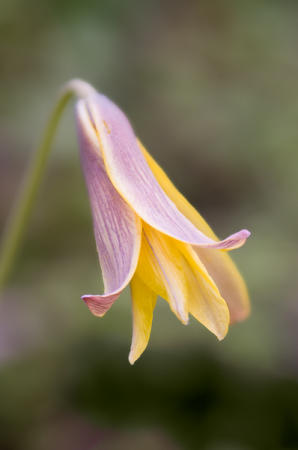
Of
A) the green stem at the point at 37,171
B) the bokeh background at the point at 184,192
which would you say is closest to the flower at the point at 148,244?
the green stem at the point at 37,171

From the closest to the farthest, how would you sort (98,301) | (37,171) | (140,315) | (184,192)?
(98,301) → (140,315) → (37,171) → (184,192)

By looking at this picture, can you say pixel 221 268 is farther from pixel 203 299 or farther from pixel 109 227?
pixel 109 227

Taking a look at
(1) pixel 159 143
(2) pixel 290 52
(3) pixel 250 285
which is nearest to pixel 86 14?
(1) pixel 159 143

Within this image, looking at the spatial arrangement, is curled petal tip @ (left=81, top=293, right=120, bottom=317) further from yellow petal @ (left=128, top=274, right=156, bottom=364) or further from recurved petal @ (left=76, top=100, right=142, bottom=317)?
yellow petal @ (left=128, top=274, right=156, bottom=364)

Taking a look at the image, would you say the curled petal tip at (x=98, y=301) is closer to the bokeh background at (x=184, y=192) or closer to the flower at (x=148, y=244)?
the flower at (x=148, y=244)

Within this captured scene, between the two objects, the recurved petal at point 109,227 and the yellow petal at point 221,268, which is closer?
the recurved petal at point 109,227

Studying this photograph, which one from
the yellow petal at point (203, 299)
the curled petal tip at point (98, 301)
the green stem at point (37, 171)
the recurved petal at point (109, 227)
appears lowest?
the yellow petal at point (203, 299)

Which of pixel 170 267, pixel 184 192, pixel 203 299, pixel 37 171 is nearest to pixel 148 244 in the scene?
pixel 170 267

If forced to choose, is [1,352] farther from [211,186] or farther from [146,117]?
[146,117]
